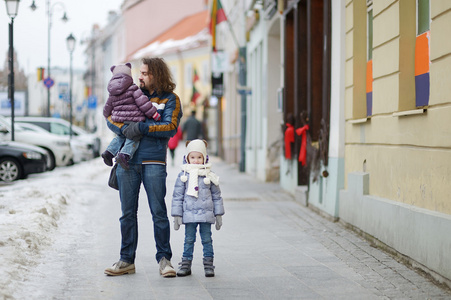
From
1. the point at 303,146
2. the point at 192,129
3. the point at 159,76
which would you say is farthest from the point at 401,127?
the point at 192,129

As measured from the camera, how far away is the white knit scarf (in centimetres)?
685

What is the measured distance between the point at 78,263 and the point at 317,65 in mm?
6760

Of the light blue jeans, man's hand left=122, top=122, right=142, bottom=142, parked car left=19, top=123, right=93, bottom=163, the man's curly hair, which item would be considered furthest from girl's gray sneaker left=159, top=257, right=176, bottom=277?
parked car left=19, top=123, right=93, bottom=163

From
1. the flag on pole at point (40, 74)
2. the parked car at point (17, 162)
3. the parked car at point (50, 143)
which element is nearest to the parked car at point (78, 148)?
the parked car at point (50, 143)

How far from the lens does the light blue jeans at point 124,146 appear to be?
22.5 ft

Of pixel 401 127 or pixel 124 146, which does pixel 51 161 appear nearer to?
pixel 401 127

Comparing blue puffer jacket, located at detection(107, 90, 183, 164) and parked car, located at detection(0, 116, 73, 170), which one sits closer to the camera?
blue puffer jacket, located at detection(107, 90, 183, 164)

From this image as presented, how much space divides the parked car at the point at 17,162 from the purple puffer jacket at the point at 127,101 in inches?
498

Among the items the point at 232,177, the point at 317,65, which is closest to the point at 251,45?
the point at 232,177

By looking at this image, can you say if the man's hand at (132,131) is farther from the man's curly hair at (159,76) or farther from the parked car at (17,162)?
the parked car at (17,162)

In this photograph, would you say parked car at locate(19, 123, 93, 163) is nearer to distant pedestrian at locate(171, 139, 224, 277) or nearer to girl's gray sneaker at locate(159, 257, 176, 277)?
girl's gray sneaker at locate(159, 257, 176, 277)

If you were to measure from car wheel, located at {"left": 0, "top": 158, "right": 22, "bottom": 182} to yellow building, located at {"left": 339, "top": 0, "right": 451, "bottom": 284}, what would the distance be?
1042 centimetres

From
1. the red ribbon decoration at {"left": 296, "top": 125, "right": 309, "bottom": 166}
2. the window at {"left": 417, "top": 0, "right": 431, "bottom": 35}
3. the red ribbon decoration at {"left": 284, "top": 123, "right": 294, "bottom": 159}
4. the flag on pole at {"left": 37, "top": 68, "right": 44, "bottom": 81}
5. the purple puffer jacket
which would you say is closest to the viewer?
the purple puffer jacket

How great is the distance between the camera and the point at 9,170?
19.0m
